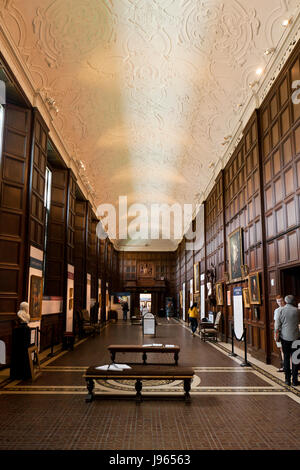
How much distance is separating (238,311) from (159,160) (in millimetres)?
7056

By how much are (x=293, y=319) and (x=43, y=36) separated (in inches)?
279

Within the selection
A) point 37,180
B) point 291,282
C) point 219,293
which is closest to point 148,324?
point 219,293

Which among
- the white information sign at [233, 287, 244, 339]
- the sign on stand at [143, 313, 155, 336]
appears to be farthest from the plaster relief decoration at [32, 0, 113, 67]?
the sign on stand at [143, 313, 155, 336]

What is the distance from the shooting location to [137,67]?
8.91 metres

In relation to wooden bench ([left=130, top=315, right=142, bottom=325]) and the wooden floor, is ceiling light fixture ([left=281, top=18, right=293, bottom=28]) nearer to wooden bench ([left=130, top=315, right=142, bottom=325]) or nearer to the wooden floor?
the wooden floor

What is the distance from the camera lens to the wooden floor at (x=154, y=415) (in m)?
3.62

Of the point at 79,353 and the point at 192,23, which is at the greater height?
the point at 192,23

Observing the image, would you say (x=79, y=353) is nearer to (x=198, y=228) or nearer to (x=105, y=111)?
(x=105, y=111)

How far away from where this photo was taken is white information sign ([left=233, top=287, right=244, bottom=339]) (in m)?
10.3

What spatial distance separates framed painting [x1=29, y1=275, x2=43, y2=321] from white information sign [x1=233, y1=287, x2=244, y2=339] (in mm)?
5343

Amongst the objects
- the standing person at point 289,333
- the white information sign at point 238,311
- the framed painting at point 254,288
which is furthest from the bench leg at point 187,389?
the white information sign at point 238,311

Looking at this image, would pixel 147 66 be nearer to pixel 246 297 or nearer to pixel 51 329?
pixel 246 297

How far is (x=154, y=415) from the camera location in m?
4.50
